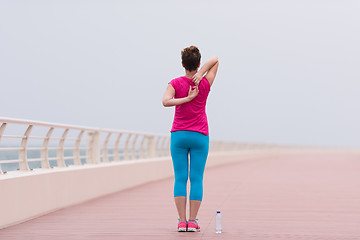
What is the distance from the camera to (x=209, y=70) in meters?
7.93

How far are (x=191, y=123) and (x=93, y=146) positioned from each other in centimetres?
713

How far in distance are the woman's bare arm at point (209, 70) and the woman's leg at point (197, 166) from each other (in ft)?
2.10

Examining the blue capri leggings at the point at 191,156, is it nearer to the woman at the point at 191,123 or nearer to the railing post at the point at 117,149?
the woman at the point at 191,123

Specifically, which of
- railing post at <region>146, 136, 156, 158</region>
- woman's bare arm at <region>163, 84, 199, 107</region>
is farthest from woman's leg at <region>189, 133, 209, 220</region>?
railing post at <region>146, 136, 156, 158</region>

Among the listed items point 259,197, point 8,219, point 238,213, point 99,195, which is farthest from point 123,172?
point 8,219

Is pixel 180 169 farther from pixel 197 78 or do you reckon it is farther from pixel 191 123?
pixel 197 78

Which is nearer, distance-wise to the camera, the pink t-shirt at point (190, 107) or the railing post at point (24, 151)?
the pink t-shirt at point (190, 107)

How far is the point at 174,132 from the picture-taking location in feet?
26.1

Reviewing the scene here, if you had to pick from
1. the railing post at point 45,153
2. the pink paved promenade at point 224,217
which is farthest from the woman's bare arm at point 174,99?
the railing post at point 45,153

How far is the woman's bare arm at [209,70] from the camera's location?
777 centimetres

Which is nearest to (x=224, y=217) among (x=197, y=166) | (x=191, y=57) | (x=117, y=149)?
(x=197, y=166)

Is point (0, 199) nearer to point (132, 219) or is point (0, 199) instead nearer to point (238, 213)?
point (132, 219)

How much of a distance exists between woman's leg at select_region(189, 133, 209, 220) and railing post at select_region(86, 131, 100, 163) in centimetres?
670

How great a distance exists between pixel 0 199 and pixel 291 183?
11042 millimetres
